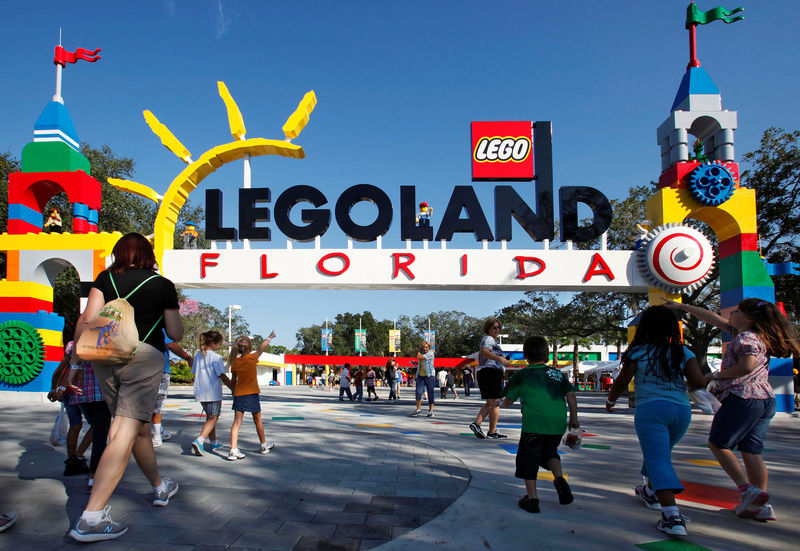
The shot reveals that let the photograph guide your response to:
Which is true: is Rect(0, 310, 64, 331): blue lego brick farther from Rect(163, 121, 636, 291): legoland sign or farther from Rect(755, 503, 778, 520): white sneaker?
Rect(755, 503, 778, 520): white sneaker

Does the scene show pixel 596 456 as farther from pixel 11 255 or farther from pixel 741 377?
pixel 11 255

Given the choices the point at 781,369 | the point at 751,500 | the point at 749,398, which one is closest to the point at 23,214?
the point at 749,398

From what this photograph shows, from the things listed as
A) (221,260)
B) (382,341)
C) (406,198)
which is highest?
(406,198)

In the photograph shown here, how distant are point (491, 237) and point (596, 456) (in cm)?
883

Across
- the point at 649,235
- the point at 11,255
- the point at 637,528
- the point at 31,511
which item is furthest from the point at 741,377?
the point at 11,255

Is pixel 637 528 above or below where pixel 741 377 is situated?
below

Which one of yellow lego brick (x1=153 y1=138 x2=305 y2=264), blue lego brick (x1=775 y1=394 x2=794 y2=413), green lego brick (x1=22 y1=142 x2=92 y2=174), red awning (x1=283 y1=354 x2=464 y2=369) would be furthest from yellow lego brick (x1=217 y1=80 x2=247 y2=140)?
red awning (x1=283 y1=354 x2=464 y2=369)

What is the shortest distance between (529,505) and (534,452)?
36 cm

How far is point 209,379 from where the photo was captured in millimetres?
6066

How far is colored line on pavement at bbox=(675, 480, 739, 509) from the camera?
4156 millimetres

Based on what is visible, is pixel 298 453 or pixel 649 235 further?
pixel 649 235

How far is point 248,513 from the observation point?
3568 millimetres

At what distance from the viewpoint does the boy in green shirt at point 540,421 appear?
3.86m

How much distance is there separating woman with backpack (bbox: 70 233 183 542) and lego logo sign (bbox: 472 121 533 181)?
1321cm
